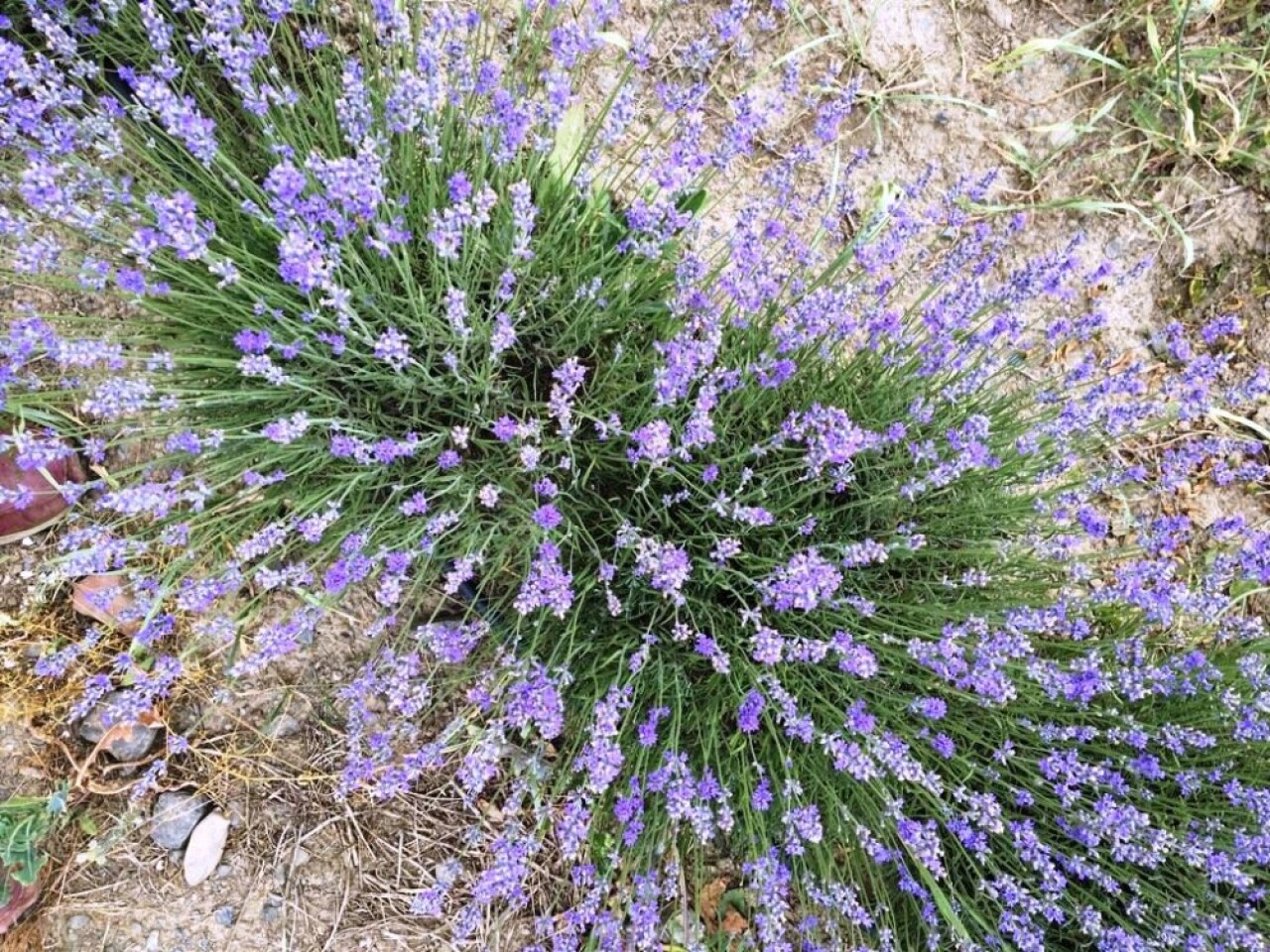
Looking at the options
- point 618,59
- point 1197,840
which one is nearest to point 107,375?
point 618,59

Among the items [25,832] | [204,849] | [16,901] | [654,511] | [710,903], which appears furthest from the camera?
[710,903]

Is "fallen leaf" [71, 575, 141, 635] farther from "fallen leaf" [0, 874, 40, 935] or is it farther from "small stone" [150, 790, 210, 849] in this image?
"fallen leaf" [0, 874, 40, 935]

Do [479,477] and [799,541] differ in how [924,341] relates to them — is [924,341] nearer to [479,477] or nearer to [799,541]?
[799,541]

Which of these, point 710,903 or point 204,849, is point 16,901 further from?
point 710,903

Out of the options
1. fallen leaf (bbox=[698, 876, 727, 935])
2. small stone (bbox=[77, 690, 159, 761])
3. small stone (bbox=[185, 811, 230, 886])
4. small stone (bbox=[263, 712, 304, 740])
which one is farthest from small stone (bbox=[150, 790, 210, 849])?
fallen leaf (bbox=[698, 876, 727, 935])

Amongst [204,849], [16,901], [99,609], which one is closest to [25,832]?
[16,901]

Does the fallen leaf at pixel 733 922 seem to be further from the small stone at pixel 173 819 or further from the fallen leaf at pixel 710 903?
the small stone at pixel 173 819
